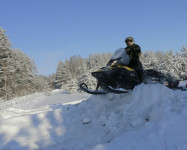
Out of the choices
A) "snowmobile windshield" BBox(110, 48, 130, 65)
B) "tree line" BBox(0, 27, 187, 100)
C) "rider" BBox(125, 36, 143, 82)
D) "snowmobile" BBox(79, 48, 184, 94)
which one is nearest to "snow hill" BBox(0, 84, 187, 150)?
"snowmobile" BBox(79, 48, 184, 94)

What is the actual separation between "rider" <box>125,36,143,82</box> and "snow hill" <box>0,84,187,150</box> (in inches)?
40.3

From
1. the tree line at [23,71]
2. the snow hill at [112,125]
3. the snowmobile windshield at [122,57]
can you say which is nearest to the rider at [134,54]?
the snowmobile windshield at [122,57]

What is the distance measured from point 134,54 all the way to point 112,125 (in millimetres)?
2513

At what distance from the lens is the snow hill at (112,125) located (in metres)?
2.80

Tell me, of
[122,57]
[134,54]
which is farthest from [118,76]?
[134,54]

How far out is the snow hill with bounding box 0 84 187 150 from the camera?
2.80 meters

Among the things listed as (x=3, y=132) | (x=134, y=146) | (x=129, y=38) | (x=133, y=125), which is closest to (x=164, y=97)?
(x=133, y=125)

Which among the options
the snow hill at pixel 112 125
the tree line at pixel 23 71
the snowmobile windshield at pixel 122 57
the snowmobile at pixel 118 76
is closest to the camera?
the snow hill at pixel 112 125

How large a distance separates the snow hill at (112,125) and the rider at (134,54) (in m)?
1.02

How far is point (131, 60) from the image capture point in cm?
564

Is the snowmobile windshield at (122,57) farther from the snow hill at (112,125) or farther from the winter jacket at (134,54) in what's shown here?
the snow hill at (112,125)

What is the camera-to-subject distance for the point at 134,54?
5.60 m

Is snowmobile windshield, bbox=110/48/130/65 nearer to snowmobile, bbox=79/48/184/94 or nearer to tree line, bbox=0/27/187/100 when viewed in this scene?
snowmobile, bbox=79/48/184/94

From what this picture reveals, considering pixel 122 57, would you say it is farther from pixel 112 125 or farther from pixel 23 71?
pixel 23 71
